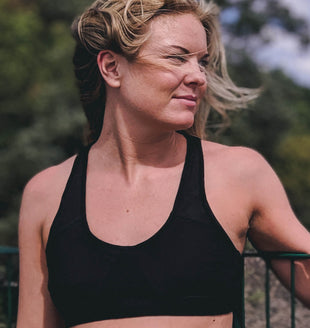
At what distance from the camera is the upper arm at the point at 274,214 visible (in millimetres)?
2236

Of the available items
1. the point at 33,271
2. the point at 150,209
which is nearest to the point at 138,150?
the point at 150,209

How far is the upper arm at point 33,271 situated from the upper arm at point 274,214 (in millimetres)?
813

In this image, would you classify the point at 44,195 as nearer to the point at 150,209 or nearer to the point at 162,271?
the point at 150,209

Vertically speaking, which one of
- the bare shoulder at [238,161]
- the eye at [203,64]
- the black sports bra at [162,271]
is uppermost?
the eye at [203,64]

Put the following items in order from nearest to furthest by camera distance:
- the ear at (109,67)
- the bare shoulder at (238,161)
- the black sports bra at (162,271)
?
the black sports bra at (162,271)
the bare shoulder at (238,161)
the ear at (109,67)

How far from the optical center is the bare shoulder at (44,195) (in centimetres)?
245

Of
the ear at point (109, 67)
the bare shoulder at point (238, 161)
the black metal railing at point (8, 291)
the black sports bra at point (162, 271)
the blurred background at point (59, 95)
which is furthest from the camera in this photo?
the blurred background at point (59, 95)

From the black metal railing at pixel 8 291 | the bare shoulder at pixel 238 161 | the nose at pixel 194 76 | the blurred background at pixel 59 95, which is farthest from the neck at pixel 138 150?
the blurred background at pixel 59 95

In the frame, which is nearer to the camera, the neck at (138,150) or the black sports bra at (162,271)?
the black sports bra at (162,271)

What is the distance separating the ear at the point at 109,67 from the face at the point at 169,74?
4.4 inches

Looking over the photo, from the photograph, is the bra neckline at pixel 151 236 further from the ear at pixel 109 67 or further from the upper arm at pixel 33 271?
the ear at pixel 109 67

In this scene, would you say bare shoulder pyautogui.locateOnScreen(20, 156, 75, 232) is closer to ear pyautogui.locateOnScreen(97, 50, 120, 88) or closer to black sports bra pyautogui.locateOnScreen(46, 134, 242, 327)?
black sports bra pyautogui.locateOnScreen(46, 134, 242, 327)

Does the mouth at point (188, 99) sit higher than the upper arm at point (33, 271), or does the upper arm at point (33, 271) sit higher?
the mouth at point (188, 99)

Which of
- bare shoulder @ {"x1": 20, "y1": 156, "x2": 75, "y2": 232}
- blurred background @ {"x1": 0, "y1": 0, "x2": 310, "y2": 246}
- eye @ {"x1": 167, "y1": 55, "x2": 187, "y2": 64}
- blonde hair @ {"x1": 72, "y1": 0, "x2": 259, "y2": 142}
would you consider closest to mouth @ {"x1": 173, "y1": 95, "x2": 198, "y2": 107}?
eye @ {"x1": 167, "y1": 55, "x2": 187, "y2": 64}
